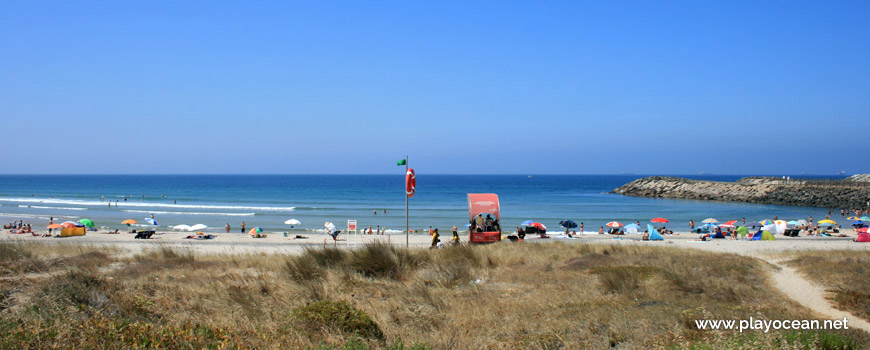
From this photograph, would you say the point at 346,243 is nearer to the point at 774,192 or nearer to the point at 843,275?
the point at 843,275

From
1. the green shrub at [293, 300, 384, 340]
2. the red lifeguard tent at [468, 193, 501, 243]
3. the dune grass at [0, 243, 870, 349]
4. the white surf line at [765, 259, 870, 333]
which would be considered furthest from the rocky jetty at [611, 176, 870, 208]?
the green shrub at [293, 300, 384, 340]

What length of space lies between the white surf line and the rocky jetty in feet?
200

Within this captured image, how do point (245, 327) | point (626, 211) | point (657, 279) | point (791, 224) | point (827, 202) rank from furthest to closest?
point (827, 202) → point (626, 211) → point (791, 224) → point (657, 279) → point (245, 327)

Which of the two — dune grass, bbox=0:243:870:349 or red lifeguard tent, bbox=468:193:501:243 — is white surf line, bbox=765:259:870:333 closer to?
dune grass, bbox=0:243:870:349

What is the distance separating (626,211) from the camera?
181ft

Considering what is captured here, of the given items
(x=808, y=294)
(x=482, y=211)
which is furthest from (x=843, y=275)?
(x=482, y=211)

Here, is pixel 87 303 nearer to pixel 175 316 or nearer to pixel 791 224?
pixel 175 316

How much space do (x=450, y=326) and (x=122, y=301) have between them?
438cm

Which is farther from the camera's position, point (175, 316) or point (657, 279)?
point (657, 279)

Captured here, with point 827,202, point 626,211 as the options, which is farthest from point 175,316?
point 827,202

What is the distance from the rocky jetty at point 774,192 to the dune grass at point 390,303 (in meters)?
64.3

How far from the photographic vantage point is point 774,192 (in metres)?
72.2

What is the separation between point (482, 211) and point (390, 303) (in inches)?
448

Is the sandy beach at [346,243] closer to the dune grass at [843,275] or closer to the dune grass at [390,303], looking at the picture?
the dune grass at [843,275]
